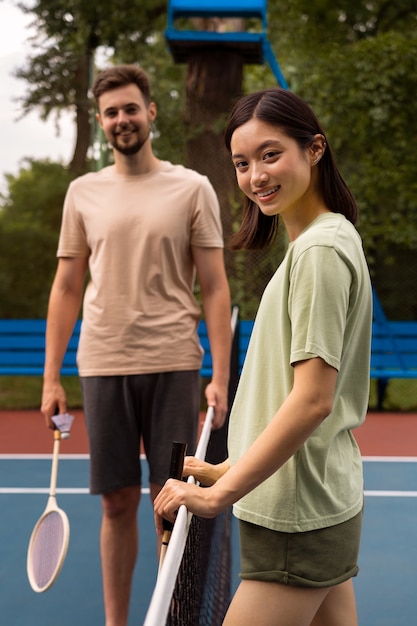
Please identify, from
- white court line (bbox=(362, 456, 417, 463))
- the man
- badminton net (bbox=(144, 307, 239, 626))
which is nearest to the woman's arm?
badminton net (bbox=(144, 307, 239, 626))

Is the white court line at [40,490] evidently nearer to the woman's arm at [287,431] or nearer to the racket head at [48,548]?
the racket head at [48,548]

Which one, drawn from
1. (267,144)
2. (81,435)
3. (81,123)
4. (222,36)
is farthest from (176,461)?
(81,123)

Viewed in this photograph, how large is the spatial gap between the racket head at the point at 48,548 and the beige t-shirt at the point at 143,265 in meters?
0.55

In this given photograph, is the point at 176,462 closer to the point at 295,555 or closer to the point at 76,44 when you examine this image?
the point at 295,555

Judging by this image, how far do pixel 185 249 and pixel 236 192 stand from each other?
245 inches

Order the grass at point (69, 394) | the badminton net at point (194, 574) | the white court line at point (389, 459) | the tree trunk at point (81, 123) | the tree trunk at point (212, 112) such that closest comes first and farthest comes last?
1. the badminton net at point (194, 574)
2. the white court line at point (389, 459)
3. the tree trunk at point (212, 112)
4. the grass at point (69, 394)
5. the tree trunk at point (81, 123)

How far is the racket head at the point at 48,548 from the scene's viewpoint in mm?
3240

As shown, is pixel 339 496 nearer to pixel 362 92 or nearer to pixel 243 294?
pixel 243 294

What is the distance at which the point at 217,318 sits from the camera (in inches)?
138

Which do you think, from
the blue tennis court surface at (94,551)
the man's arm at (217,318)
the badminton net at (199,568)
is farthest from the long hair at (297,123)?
the blue tennis court surface at (94,551)

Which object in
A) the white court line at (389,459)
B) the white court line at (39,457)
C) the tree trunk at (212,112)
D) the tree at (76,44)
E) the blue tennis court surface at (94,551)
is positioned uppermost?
the tree at (76,44)

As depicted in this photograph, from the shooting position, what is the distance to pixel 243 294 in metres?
9.39

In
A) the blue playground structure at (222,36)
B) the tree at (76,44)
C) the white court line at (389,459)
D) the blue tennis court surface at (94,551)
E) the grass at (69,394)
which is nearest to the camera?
the blue tennis court surface at (94,551)

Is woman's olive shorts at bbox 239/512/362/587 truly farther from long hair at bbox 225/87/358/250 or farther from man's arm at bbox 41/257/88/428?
man's arm at bbox 41/257/88/428
